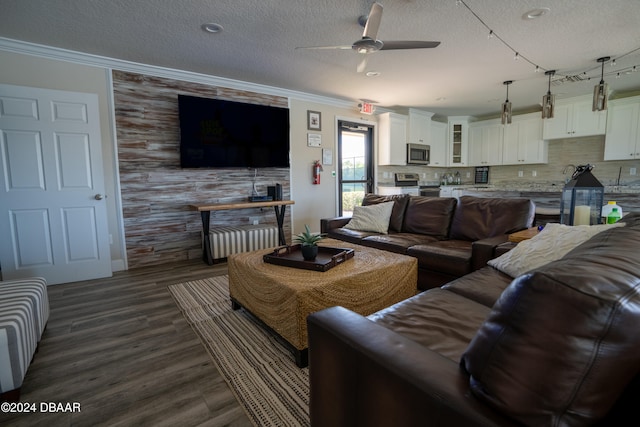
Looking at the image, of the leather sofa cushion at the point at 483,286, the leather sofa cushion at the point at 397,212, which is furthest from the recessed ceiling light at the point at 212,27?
the leather sofa cushion at the point at 483,286

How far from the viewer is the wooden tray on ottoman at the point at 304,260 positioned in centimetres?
197

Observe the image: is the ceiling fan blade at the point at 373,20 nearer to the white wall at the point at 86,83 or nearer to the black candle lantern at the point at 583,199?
the black candle lantern at the point at 583,199

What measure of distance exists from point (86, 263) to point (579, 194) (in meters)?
4.58

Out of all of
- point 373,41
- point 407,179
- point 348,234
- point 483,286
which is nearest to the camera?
point 483,286

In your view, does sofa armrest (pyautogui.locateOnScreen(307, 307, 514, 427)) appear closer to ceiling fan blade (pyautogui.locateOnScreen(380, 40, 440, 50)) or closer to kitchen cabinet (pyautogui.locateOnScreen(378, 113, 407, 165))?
ceiling fan blade (pyautogui.locateOnScreen(380, 40, 440, 50))

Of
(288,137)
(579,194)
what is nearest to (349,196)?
(288,137)

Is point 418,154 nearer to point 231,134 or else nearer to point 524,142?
point 524,142

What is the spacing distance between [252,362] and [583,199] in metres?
2.51

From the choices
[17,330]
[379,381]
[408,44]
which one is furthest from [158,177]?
[379,381]

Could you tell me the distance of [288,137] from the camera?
4598 mm

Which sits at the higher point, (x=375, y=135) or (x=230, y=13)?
(x=230, y=13)

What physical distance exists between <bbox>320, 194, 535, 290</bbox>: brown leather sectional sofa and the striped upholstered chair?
262cm

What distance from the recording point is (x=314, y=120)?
197 inches

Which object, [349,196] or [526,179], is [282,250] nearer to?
[349,196]
